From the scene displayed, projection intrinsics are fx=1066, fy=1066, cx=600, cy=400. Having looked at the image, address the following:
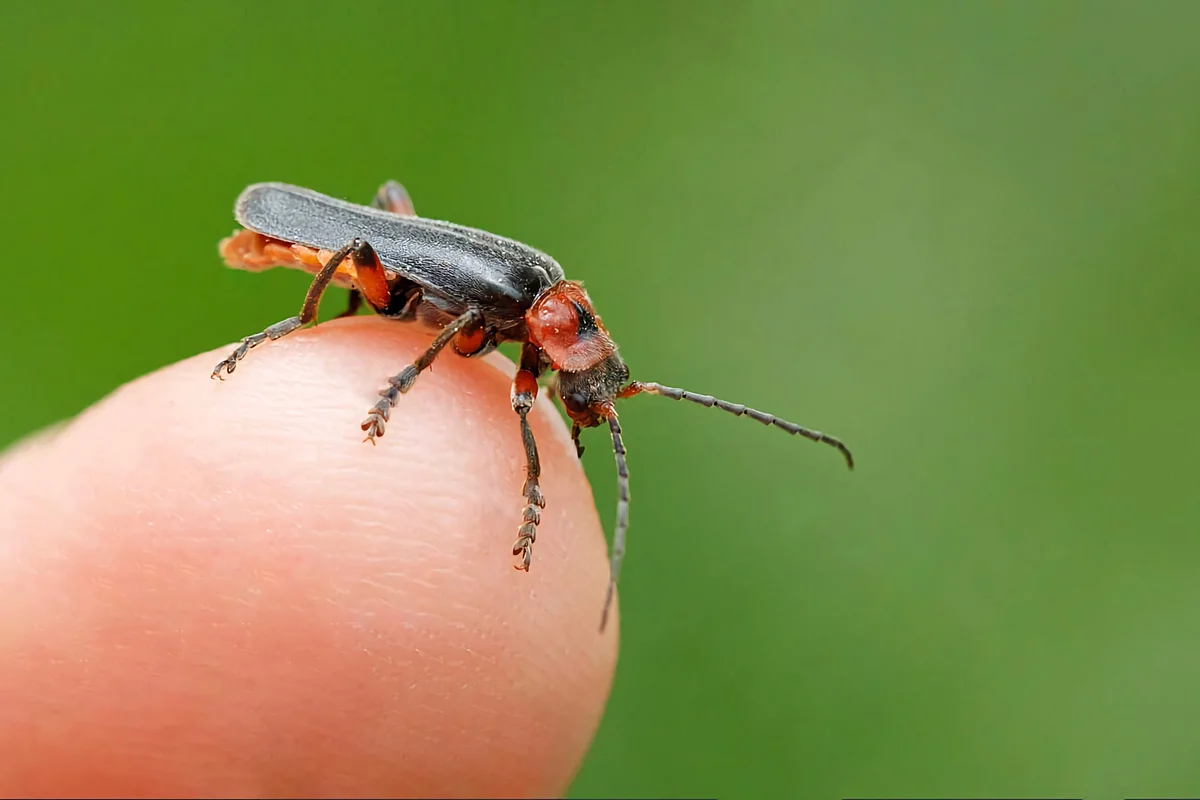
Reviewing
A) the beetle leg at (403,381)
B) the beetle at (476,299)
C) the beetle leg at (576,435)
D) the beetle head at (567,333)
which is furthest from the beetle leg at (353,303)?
the beetle leg at (576,435)

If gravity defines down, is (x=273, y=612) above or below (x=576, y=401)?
below

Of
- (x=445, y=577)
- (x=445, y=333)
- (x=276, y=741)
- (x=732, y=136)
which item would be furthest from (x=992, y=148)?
(x=276, y=741)

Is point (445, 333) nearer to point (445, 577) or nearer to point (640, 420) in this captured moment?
point (445, 577)

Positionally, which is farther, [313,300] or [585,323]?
[585,323]

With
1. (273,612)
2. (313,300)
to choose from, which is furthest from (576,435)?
(273,612)

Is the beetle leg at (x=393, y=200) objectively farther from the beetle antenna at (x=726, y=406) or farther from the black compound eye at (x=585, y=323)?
the beetle antenna at (x=726, y=406)

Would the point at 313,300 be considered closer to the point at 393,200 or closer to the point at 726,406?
the point at 393,200
